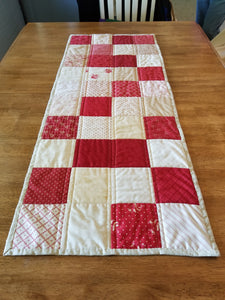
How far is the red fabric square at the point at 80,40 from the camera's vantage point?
141cm

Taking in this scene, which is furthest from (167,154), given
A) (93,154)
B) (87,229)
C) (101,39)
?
(101,39)

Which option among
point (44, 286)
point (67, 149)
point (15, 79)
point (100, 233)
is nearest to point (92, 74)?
point (15, 79)

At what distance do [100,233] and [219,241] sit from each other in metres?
0.31

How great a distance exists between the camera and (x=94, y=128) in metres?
0.90

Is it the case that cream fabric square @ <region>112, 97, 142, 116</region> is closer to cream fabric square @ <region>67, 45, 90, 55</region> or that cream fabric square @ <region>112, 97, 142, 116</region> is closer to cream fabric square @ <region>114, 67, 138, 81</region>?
cream fabric square @ <region>114, 67, 138, 81</region>

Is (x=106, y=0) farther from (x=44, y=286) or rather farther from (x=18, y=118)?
(x=44, y=286)

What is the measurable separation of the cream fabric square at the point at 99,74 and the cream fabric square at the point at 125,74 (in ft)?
0.10

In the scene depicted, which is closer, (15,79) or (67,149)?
(67,149)

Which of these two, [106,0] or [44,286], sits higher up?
[106,0]

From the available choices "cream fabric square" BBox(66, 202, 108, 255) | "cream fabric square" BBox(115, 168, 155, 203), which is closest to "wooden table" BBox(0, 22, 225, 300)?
"cream fabric square" BBox(66, 202, 108, 255)

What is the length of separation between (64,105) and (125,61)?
461 mm

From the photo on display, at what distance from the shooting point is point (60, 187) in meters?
0.71

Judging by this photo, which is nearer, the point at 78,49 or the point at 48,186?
the point at 48,186

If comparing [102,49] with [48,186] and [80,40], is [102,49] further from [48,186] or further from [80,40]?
[48,186]
